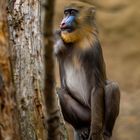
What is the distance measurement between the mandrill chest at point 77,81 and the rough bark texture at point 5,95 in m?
1.88

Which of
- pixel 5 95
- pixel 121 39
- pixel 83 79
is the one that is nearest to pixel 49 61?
pixel 5 95

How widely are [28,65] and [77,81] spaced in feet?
3.46

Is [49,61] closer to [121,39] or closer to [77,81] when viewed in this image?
[77,81]

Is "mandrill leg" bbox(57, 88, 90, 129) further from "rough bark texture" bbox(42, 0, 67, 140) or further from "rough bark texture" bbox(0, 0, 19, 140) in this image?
Result: "rough bark texture" bbox(42, 0, 67, 140)

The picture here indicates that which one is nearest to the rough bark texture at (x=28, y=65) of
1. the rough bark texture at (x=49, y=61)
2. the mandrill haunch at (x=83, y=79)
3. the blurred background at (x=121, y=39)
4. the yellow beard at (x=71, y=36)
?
the yellow beard at (x=71, y=36)

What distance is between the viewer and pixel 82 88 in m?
5.77

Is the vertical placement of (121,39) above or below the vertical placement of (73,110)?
below

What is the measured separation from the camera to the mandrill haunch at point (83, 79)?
18.6 ft

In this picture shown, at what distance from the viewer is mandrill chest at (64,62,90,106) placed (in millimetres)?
5747

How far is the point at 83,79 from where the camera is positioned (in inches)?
227

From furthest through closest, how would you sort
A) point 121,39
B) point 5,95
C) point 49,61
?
point 121,39
point 5,95
point 49,61

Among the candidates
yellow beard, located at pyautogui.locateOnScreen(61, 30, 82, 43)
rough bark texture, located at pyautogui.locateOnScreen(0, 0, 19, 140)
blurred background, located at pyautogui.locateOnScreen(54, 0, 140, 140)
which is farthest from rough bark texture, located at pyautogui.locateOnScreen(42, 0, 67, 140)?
blurred background, located at pyautogui.locateOnScreen(54, 0, 140, 140)

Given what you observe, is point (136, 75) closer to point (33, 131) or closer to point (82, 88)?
point (82, 88)

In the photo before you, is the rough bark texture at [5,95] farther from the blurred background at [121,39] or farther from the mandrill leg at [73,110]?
the blurred background at [121,39]
